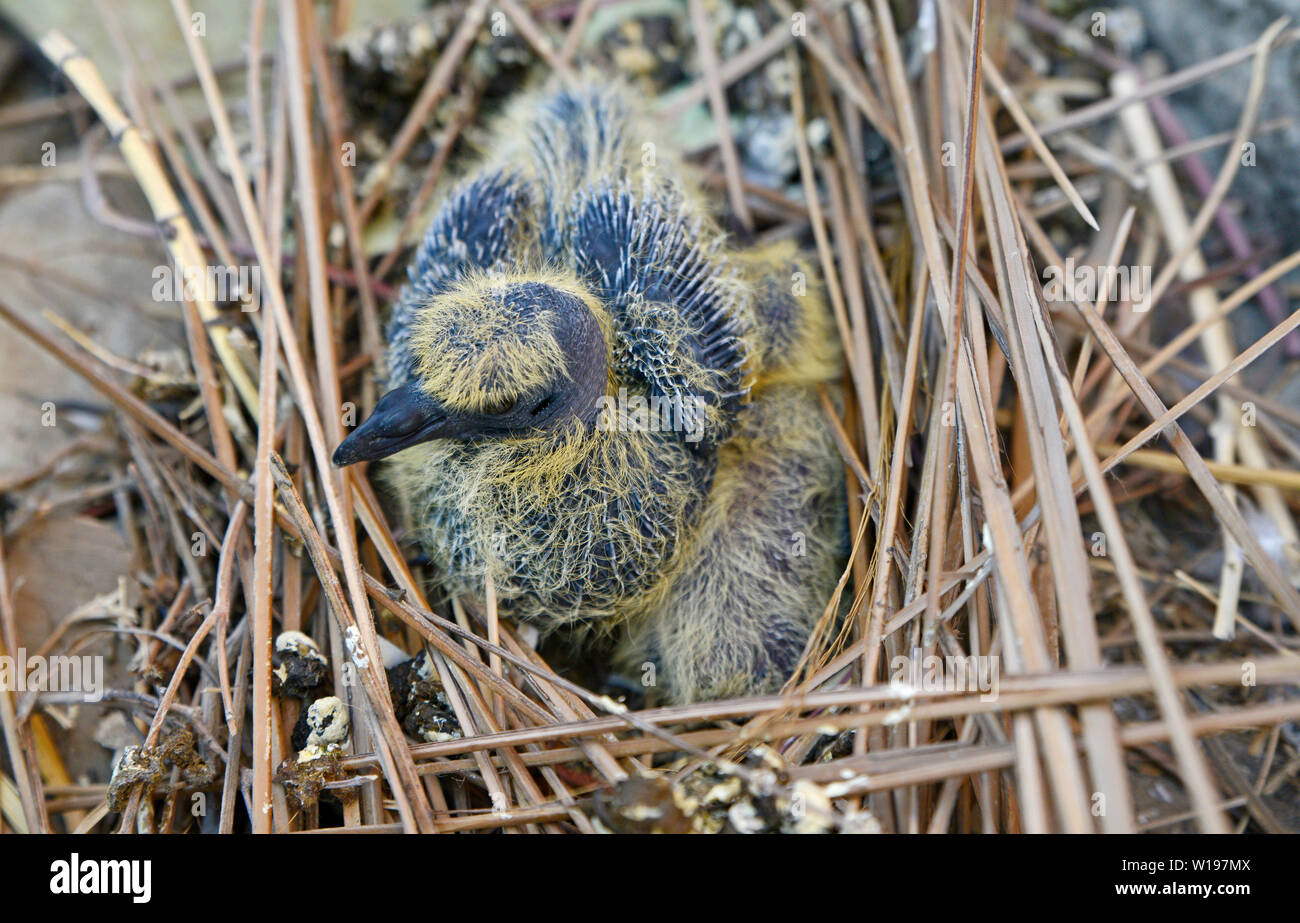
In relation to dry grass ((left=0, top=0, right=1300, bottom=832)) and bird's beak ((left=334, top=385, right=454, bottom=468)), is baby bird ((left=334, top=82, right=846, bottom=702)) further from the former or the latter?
dry grass ((left=0, top=0, right=1300, bottom=832))

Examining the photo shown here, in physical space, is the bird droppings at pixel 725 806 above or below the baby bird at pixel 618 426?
below

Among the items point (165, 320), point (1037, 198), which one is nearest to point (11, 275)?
point (165, 320)

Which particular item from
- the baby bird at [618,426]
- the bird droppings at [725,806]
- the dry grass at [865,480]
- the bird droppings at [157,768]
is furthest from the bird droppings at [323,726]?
the bird droppings at [725,806]

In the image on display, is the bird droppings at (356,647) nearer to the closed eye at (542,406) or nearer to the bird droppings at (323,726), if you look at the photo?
the bird droppings at (323,726)

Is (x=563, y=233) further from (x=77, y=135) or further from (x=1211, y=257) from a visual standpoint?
(x=1211, y=257)

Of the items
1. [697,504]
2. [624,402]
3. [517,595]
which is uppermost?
[624,402]

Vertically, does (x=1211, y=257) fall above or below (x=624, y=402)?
above

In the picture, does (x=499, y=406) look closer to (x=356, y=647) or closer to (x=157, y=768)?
(x=356, y=647)

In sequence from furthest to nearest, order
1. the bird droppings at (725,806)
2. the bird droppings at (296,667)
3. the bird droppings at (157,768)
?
the bird droppings at (296,667) < the bird droppings at (157,768) < the bird droppings at (725,806)
